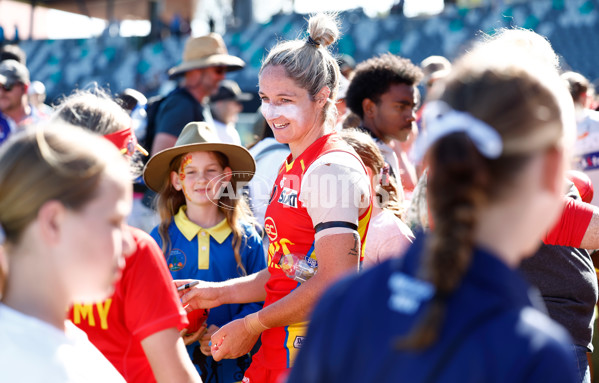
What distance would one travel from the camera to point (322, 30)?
2.62m

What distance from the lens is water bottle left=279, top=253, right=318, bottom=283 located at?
2.37 m

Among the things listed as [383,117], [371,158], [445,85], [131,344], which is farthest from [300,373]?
[383,117]

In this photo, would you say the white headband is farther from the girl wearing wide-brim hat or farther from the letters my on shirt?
the girl wearing wide-brim hat

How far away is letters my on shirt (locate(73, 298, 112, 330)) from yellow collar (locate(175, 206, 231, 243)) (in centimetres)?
124

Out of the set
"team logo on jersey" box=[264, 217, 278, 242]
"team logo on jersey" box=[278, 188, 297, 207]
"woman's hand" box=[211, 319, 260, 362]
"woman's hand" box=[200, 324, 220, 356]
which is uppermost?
"team logo on jersey" box=[278, 188, 297, 207]

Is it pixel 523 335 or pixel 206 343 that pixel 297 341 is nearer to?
pixel 206 343

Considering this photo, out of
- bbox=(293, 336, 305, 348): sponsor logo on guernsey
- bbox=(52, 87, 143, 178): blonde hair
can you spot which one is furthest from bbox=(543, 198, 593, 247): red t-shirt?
bbox=(52, 87, 143, 178): blonde hair

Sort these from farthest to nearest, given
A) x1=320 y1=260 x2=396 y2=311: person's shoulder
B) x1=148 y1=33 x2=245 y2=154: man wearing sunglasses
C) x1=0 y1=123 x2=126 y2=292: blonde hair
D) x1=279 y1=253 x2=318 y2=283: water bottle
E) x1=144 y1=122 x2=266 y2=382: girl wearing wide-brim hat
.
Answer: x1=148 y1=33 x2=245 y2=154: man wearing sunglasses < x1=144 y1=122 x2=266 y2=382: girl wearing wide-brim hat < x1=279 y1=253 x2=318 y2=283: water bottle < x1=0 y1=123 x2=126 y2=292: blonde hair < x1=320 y1=260 x2=396 y2=311: person's shoulder

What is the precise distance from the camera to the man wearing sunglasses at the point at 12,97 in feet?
21.6

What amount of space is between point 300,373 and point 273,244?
53.5 inches

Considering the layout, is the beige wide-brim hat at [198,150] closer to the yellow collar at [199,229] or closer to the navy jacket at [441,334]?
the yellow collar at [199,229]

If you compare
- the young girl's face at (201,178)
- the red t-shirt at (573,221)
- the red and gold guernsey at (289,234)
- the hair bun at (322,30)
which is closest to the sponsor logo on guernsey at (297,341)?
the red and gold guernsey at (289,234)

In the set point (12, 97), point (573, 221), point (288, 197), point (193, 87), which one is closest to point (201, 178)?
point (288, 197)

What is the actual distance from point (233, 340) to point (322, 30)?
51.7 inches
